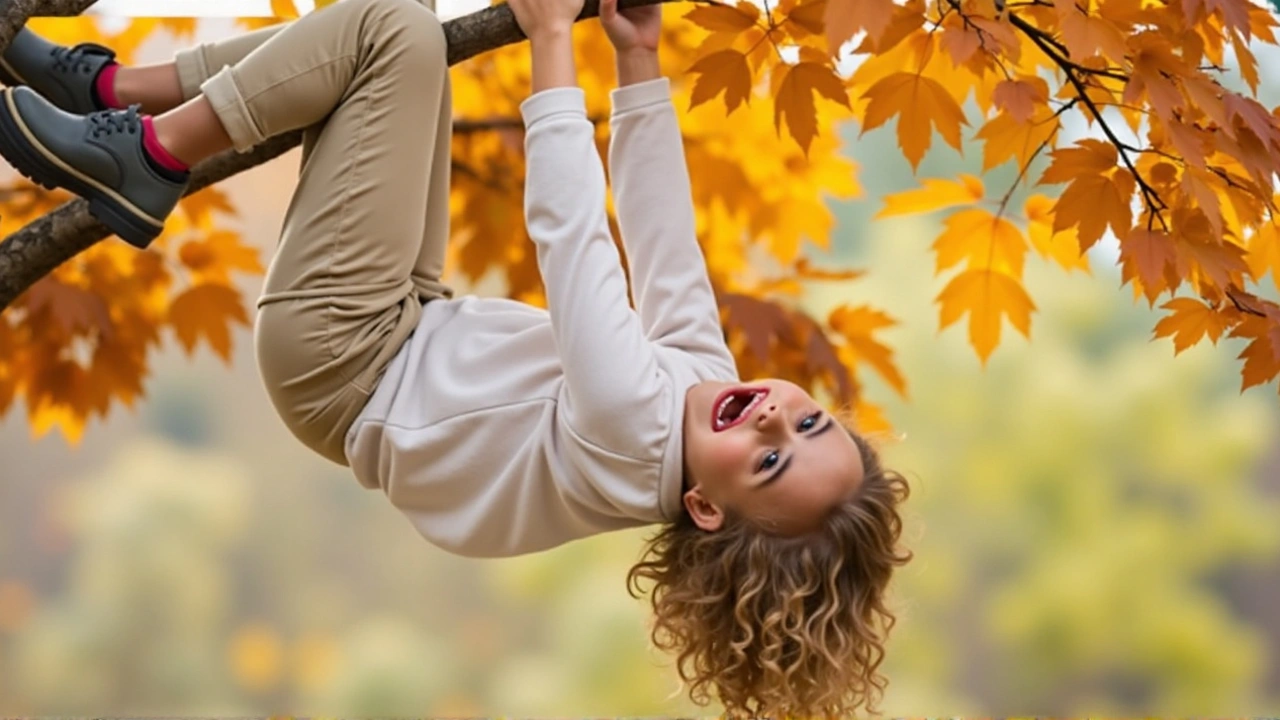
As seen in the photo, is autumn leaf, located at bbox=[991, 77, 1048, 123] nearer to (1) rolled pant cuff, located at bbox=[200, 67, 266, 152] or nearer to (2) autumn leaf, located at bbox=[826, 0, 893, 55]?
(2) autumn leaf, located at bbox=[826, 0, 893, 55]

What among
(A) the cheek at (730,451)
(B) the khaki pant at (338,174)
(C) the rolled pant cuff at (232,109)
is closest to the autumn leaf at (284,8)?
(B) the khaki pant at (338,174)

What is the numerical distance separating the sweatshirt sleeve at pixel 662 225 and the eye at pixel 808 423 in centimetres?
17

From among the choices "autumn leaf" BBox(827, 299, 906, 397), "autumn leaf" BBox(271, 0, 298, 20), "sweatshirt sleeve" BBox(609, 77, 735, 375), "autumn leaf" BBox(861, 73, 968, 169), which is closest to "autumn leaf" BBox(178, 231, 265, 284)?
"autumn leaf" BBox(271, 0, 298, 20)

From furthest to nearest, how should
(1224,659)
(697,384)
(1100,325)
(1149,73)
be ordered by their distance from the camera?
1. (1100,325)
2. (1224,659)
3. (697,384)
4. (1149,73)

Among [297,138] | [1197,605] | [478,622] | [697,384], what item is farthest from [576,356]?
[1197,605]

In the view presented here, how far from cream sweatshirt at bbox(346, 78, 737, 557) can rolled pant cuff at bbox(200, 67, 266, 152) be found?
0.97 feet

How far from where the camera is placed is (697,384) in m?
1.64

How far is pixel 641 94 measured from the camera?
69.0 inches

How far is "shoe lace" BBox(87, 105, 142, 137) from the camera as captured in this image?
148cm

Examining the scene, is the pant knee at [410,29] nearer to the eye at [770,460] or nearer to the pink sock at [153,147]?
the pink sock at [153,147]

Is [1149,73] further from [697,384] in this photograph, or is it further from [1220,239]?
[697,384]

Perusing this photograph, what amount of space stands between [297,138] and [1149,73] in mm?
961

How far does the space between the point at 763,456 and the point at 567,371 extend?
27 cm

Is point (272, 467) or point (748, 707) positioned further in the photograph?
point (272, 467)
